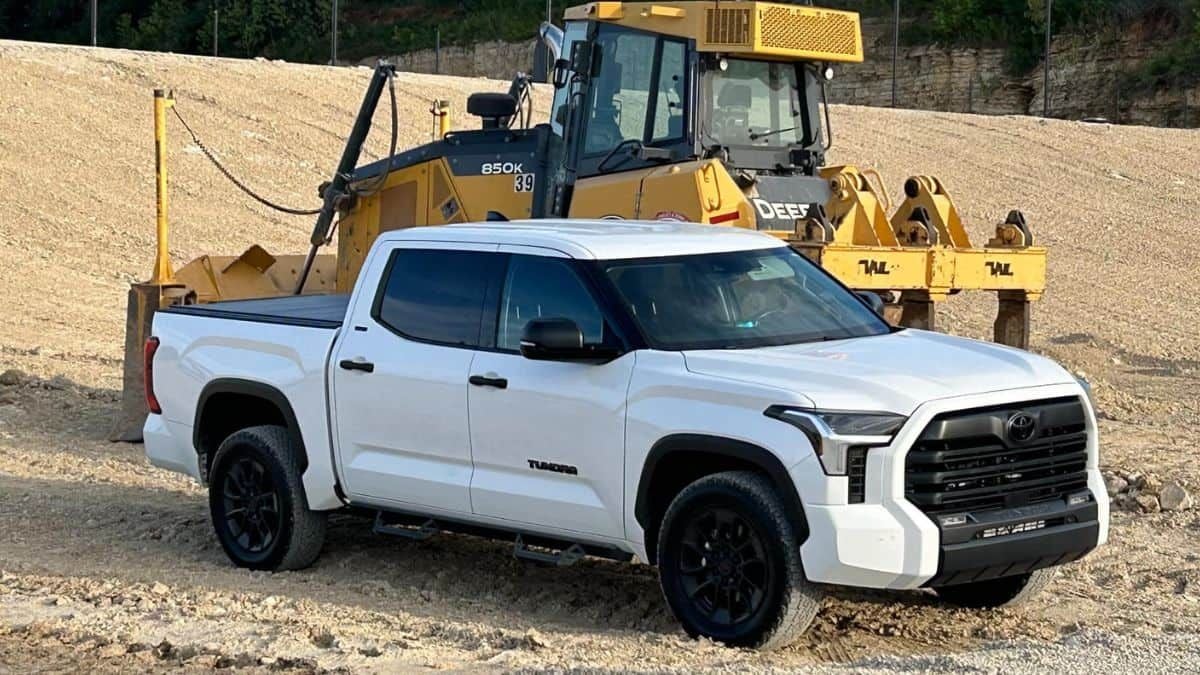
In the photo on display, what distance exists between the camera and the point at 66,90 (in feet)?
106

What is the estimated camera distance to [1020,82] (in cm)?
5922

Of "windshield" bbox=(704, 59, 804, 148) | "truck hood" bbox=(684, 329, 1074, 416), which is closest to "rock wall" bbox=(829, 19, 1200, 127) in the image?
"windshield" bbox=(704, 59, 804, 148)

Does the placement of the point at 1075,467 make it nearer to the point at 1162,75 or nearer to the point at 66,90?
the point at 66,90

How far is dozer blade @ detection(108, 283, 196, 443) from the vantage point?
45.3ft

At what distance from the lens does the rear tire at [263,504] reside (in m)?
9.17

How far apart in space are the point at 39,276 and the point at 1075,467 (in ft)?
61.8

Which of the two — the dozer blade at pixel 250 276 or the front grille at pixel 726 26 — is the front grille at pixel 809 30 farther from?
the dozer blade at pixel 250 276

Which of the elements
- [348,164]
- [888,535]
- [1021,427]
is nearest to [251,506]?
[888,535]

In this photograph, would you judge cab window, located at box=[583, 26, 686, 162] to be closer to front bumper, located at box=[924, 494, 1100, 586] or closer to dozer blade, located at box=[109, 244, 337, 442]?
dozer blade, located at box=[109, 244, 337, 442]

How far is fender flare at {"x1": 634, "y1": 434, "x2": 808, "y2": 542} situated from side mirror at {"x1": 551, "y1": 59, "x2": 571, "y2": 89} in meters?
7.23

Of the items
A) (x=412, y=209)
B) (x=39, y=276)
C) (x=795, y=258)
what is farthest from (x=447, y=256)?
(x=39, y=276)

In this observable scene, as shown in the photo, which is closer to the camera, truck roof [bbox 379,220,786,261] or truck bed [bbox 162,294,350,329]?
truck roof [bbox 379,220,786,261]

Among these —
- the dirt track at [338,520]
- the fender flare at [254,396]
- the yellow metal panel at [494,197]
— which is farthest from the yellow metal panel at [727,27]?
the fender flare at [254,396]

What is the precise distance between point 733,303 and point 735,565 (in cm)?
138
